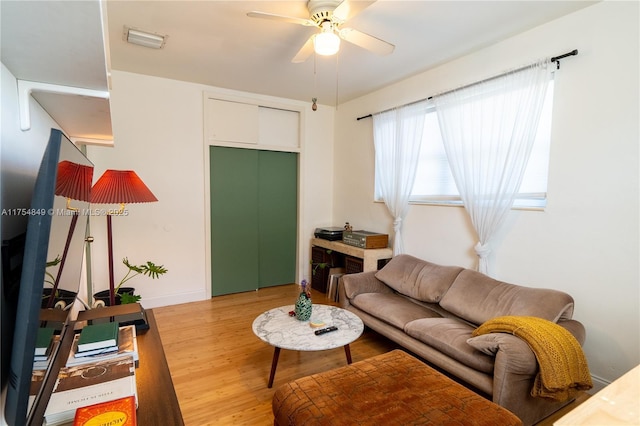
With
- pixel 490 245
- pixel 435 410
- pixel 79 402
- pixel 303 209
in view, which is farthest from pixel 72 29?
pixel 303 209

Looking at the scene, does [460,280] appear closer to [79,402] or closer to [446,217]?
[446,217]

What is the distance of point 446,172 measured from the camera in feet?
10.4

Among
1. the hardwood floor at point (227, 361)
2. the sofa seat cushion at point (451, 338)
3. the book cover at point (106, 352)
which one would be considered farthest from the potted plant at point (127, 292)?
the sofa seat cushion at point (451, 338)

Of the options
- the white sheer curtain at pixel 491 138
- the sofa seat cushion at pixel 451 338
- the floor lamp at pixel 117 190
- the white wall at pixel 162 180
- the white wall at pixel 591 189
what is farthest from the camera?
the white wall at pixel 162 180

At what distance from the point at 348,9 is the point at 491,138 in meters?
1.60

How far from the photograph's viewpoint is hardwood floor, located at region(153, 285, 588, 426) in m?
1.98

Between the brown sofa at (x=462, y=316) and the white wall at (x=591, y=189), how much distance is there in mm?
283

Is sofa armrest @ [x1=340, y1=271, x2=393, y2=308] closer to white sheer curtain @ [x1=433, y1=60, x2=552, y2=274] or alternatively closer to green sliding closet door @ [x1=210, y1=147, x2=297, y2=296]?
white sheer curtain @ [x1=433, y1=60, x2=552, y2=274]

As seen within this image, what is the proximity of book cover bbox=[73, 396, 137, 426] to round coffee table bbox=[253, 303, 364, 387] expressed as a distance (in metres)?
1.11

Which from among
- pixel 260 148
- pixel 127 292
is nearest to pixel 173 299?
pixel 127 292

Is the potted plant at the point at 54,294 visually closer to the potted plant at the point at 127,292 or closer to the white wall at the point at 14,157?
the white wall at the point at 14,157

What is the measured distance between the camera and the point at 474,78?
2.83 metres

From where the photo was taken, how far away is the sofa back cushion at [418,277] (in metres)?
2.72

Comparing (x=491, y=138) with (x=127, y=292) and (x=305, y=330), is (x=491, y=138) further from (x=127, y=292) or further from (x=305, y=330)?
(x=127, y=292)
